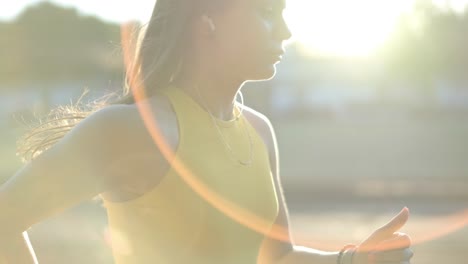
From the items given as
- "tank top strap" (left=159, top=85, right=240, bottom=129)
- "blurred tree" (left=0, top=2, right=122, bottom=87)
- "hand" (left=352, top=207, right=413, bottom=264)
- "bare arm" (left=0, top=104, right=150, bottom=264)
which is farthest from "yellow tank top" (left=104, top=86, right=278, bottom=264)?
Answer: "blurred tree" (left=0, top=2, right=122, bottom=87)

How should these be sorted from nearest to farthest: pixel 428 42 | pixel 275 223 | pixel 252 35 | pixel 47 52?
1. pixel 252 35
2. pixel 275 223
3. pixel 428 42
4. pixel 47 52

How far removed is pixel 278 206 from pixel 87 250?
8.67 metres

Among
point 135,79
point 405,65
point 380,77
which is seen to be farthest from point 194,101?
point 380,77

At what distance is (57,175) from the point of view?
6.30 ft

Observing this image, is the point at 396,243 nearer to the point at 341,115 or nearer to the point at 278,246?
the point at 278,246

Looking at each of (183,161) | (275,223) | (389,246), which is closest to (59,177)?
(183,161)

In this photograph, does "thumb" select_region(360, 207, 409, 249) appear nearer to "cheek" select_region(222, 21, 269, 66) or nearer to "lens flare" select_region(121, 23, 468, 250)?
"lens flare" select_region(121, 23, 468, 250)

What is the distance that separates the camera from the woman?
6.36ft

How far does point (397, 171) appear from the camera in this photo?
2178cm

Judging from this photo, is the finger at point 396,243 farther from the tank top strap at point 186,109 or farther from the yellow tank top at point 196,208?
the tank top strap at point 186,109

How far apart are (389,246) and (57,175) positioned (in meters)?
0.76

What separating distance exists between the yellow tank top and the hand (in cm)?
24

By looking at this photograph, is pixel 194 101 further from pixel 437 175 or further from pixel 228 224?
pixel 437 175

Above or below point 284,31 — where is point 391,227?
below
